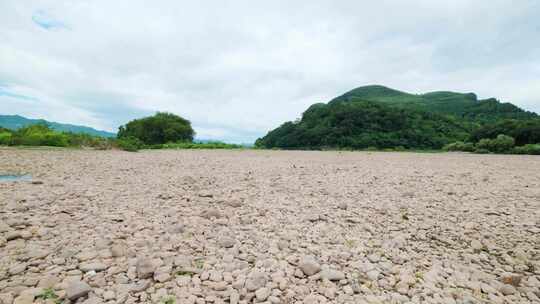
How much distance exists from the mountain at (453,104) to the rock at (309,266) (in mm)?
64227

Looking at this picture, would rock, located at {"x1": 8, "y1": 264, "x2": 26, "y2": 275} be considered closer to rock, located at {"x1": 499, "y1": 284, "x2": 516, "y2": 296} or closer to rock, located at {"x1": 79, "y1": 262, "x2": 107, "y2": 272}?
rock, located at {"x1": 79, "y1": 262, "x2": 107, "y2": 272}

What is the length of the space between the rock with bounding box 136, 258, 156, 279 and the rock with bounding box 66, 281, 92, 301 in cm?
40

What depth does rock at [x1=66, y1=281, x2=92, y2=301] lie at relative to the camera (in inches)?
78.7

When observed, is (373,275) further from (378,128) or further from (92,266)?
(378,128)

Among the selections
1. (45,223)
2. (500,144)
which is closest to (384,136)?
(500,144)

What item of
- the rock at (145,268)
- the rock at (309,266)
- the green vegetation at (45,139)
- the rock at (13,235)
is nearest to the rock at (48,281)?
the rock at (145,268)

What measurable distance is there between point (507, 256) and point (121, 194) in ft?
20.8

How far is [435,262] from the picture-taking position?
2.84 meters

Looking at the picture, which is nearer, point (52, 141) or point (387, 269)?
point (387, 269)

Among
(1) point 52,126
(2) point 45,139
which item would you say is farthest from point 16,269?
(1) point 52,126

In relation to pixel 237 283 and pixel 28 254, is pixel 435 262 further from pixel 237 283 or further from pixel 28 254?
pixel 28 254


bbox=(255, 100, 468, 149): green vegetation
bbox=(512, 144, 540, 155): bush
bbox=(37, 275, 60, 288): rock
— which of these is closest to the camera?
bbox=(37, 275, 60, 288): rock

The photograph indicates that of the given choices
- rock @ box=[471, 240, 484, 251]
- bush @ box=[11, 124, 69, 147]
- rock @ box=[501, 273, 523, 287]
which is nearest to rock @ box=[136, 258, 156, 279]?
rock @ box=[501, 273, 523, 287]

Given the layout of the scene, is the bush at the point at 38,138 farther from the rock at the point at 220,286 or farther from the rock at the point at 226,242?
the rock at the point at 220,286
